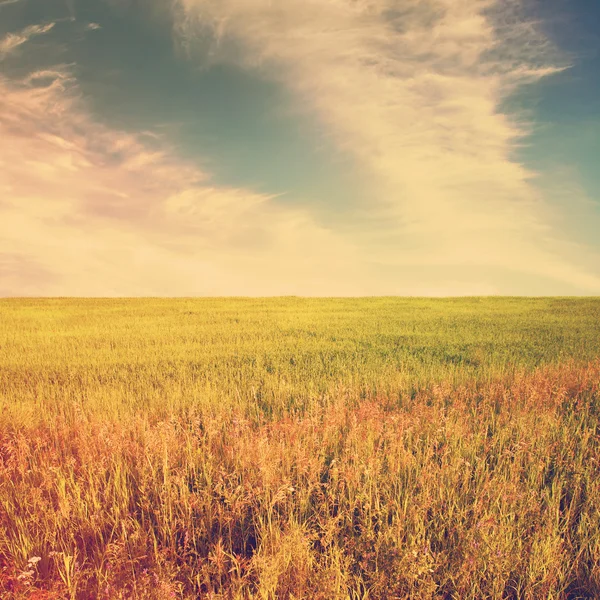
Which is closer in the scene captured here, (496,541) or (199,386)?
(496,541)

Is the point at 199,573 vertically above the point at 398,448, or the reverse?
the point at 398,448

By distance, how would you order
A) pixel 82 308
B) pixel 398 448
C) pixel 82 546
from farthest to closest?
pixel 82 308 < pixel 398 448 < pixel 82 546

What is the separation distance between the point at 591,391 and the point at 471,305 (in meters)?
26.0

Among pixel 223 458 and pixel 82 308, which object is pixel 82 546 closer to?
pixel 223 458

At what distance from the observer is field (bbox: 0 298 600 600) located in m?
3.20

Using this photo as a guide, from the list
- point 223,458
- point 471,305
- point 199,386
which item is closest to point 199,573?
point 223,458

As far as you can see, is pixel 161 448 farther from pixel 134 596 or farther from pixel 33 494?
pixel 134 596

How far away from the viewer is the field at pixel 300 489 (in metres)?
3.20

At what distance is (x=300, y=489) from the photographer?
424 cm

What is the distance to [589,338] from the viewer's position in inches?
673

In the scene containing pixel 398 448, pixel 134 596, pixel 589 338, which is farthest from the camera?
pixel 589 338

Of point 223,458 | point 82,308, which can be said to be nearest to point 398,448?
point 223,458

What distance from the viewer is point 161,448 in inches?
191

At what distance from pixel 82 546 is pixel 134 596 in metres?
1.19
